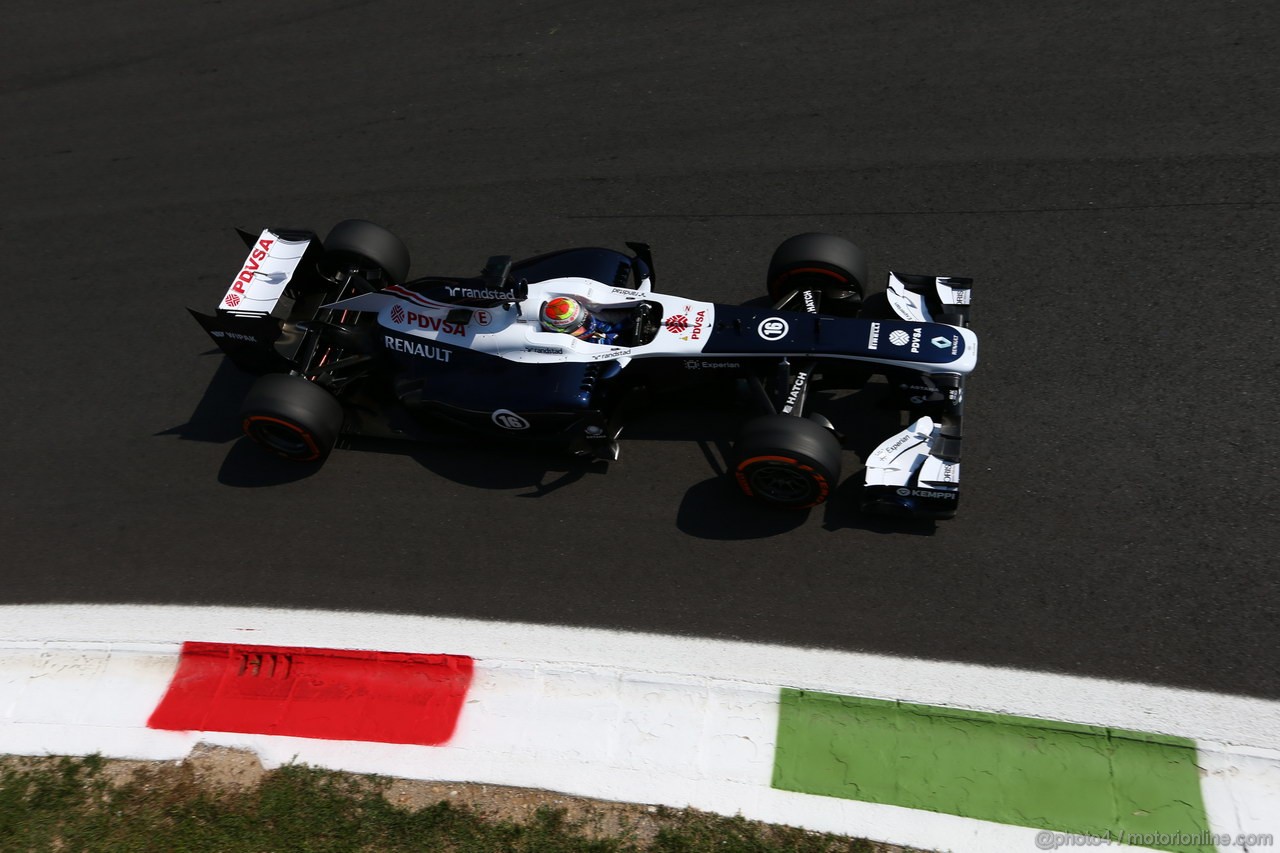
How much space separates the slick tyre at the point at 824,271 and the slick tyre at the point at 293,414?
13.5 feet

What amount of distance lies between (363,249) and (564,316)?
99.3 inches

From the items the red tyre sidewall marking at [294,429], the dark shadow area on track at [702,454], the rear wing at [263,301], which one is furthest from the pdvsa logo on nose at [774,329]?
the rear wing at [263,301]

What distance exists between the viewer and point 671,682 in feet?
22.1

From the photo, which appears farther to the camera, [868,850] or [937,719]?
[937,719]

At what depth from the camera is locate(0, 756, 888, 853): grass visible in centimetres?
602

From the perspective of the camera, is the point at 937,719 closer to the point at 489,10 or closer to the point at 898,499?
the point at 898,499

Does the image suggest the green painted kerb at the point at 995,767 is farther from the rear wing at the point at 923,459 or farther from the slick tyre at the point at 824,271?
the slick tyre at the point at 824,271

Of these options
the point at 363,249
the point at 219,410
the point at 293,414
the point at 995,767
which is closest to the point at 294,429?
the point at 293,414

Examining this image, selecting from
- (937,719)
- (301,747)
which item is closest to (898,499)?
(937,719)

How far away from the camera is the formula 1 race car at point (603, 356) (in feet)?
23.0

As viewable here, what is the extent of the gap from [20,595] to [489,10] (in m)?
8.87

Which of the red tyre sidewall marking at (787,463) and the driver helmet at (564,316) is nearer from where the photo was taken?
the red tyre sidewall marking at (787,463)

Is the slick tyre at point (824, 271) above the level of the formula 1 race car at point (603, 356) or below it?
above

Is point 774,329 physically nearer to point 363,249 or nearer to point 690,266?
point 690,266
